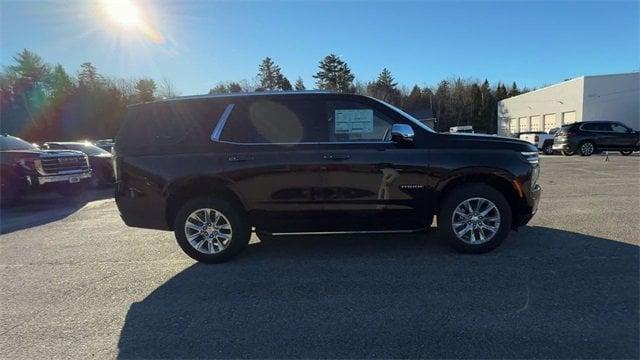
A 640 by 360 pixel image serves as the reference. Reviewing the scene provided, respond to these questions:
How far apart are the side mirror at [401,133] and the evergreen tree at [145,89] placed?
4711 centimetres

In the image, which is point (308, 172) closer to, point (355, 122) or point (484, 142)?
point (355, 122)

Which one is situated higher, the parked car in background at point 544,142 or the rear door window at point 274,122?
the rear door window at point 274,122

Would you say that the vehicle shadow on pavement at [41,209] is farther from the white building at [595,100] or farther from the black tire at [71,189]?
the white building at [595,100]

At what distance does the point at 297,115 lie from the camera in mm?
5328

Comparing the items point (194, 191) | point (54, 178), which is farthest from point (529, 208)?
point (54, 178)

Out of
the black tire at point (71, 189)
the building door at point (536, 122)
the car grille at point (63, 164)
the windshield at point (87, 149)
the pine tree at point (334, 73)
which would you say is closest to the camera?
the car grille at point (63, 164)

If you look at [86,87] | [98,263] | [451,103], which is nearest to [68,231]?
[98,263]

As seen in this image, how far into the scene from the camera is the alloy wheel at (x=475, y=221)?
5.23 meters

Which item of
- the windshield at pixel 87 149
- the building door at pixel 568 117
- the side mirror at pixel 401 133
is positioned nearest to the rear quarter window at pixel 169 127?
the side mirror at pixel 401 133

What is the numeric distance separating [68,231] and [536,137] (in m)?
27.5

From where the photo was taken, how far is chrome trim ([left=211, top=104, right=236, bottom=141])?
5305 mm

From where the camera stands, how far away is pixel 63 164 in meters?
11.6

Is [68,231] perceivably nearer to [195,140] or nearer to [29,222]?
[29,222]

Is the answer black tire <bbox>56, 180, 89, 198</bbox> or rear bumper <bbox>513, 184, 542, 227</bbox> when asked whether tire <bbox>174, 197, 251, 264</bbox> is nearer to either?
rear bumper <bbox>513, 184, 542, 227</bbox>
